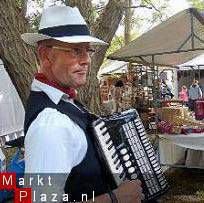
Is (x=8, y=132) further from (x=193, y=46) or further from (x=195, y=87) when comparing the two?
(x=195, y=87)

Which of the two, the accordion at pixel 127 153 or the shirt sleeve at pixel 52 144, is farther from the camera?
the accordion at pixel 127 153

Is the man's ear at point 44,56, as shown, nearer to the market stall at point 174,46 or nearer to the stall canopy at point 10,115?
the stall canopy at point 10,115

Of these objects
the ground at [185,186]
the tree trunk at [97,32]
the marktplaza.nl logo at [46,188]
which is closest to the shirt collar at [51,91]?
the marktplaza.nl logo at [46,188]

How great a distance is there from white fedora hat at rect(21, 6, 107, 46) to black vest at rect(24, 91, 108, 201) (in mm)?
234

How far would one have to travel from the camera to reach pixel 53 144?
4.96 ft

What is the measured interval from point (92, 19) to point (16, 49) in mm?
1018

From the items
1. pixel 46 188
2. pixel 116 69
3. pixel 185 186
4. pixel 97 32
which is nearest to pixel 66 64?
pixel 46 188

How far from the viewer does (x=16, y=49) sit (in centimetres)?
393

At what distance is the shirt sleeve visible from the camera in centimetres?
151

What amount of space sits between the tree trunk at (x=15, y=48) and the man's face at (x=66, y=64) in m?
2.22

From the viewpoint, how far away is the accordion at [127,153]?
1734mm

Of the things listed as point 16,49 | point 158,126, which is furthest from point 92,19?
point 158,126

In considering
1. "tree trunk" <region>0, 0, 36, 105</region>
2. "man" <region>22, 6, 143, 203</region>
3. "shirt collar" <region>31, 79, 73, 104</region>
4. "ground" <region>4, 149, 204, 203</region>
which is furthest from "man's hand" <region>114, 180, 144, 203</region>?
"ground" <region>4, 149, 204, 203</region>

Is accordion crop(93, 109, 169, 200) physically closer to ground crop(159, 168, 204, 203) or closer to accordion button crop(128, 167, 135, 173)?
A: accordion button crop(128, 167, 135, 173)
